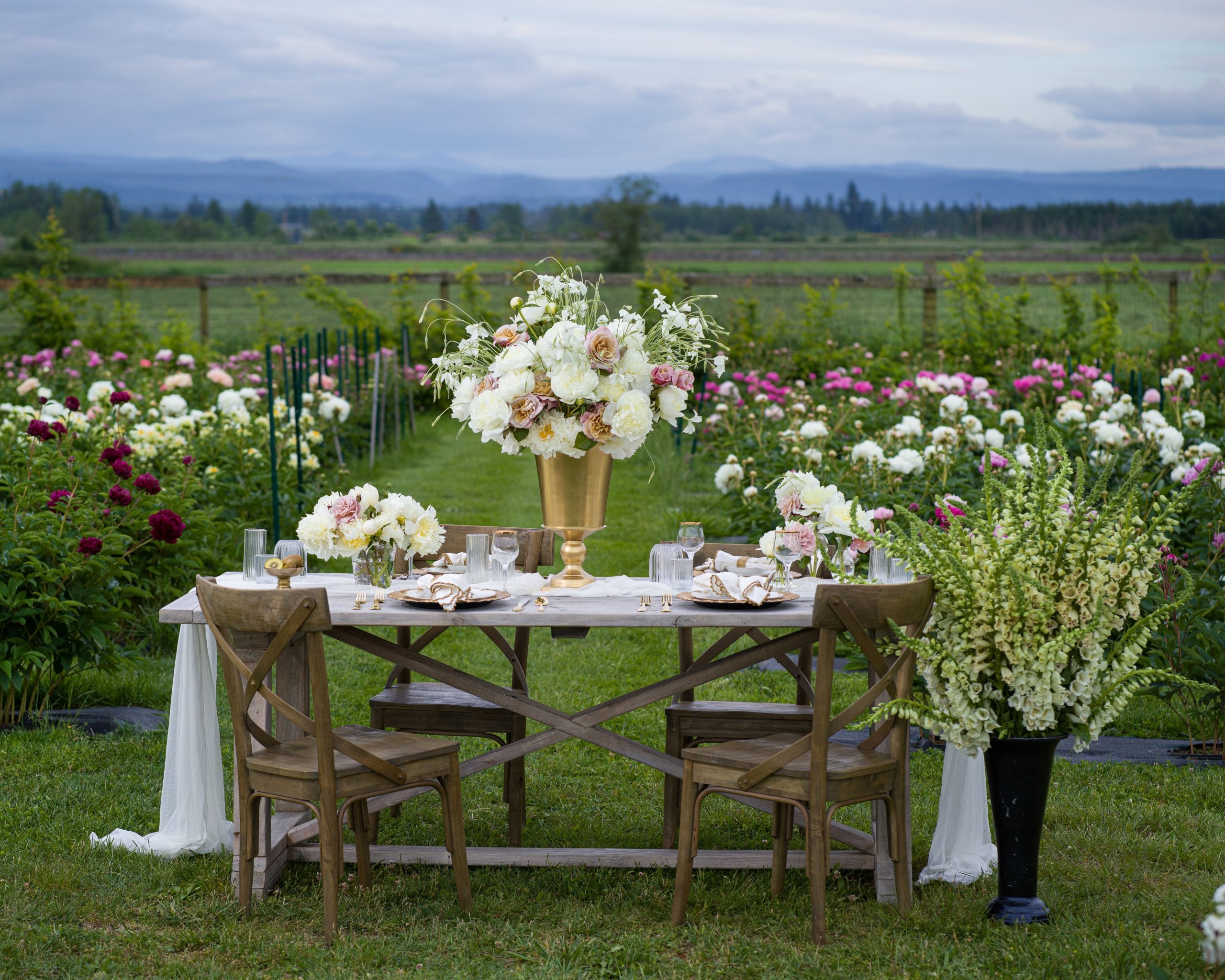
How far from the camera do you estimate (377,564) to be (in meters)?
3.84

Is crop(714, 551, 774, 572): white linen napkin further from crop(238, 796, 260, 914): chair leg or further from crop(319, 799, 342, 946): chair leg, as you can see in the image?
crop(238, 796, 260, 914): chair leg

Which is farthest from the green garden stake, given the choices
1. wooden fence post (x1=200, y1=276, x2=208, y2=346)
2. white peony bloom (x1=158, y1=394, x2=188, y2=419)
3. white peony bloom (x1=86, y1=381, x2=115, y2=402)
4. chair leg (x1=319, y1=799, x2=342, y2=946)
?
wooden fence post (x1=200, y1=276, x2=208, y2=346)

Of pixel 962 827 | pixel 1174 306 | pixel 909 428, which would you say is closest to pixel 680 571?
pixel 962 827

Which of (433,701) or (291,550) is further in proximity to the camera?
(433,701)

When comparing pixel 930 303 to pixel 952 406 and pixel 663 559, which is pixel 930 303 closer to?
pixel 952 406

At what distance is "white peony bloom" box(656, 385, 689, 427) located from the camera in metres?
3.79

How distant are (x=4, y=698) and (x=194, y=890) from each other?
6.11 feet

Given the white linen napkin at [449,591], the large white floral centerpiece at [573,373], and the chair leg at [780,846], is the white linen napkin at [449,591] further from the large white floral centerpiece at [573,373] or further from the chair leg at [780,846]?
the chair leg at [780,846]

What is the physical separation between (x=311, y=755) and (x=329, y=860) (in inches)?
11.9

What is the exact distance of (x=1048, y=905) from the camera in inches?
140

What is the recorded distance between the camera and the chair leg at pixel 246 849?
3.50 metres

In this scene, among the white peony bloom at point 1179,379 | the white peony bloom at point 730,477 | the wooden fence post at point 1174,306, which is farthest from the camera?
the wooden fence post at point 1174,306

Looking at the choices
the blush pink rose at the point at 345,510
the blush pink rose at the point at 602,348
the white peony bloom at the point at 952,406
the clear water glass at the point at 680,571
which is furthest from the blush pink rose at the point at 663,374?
the white peony bloom at the point at 952,406

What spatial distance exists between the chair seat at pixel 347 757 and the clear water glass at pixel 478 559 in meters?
0.49
